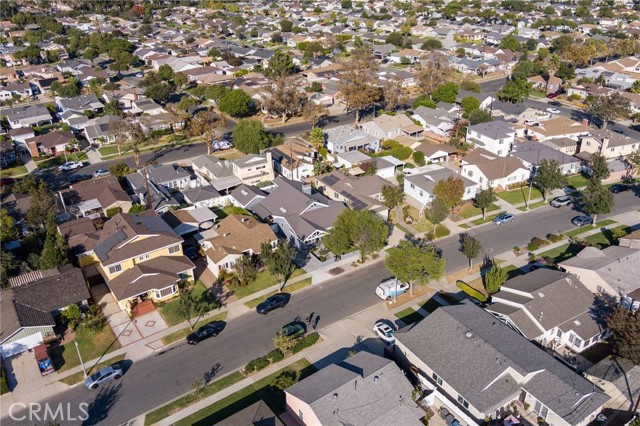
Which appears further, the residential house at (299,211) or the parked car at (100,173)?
the parked car at (100,173)

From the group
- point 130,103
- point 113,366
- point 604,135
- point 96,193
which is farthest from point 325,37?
point 113,366

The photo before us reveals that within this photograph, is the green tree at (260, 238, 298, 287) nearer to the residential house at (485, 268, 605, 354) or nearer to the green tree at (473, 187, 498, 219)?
the residential house at (485, 268, 605, 354)

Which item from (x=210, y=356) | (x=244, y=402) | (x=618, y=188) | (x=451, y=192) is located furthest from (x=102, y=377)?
(x=618, y=188)

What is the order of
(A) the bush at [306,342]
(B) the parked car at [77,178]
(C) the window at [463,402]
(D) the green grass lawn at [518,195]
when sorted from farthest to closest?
(B) the parked car at [77,178] < (D) the green grass lawn at [518,195] < (A) the bush at [306,342] < (C) the window at [463,402]

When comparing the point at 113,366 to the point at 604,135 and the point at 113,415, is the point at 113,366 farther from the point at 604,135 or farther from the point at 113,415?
the point at 604,135

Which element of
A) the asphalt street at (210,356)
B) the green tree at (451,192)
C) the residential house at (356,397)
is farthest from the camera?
the green tree at (451,192)

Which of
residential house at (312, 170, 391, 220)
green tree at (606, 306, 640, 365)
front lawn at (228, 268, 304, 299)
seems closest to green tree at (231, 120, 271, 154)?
residential house at (312, 170, 391, 220)

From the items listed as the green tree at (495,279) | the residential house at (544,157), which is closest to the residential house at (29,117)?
the residential house at (544,157)

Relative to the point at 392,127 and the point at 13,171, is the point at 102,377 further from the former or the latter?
the point at 392,127

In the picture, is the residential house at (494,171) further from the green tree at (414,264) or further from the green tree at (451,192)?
the green tree at (414,264)
